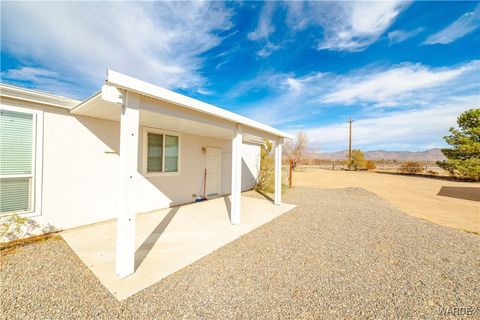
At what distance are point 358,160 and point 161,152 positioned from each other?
2780cm

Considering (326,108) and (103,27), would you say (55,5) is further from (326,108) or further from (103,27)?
(326,108)

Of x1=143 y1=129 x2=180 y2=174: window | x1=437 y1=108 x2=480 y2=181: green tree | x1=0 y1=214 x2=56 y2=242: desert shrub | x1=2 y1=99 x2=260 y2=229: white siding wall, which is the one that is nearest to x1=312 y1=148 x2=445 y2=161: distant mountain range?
x1=437 y1=108 x2=480 y2=181: green tree

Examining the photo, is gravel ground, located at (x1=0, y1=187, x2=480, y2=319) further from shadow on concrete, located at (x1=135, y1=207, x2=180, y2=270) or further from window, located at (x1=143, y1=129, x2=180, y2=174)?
window, located at (x1=143, y1=129, x2=180, y2=174)

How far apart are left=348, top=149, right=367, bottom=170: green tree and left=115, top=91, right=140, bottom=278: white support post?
2961 centimetres

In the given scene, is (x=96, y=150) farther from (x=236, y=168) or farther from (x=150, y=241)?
(x=236, y=168)

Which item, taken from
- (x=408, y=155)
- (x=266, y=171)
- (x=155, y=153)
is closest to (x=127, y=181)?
(x=155, y=153)

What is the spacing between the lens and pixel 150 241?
3631 mm

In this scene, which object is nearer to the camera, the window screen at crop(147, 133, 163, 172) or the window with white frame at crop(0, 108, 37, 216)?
the window with white frame at crop(0, 108, 37, 216)

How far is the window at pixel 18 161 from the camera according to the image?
3344mm

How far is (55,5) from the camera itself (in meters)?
4.77

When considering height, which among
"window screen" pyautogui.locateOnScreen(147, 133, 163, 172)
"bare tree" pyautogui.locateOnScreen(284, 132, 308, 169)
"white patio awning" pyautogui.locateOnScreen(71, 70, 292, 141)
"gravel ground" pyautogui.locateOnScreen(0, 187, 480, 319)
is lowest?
"gravel ground" pyautogui.locateOnScreen(0, 187, 480, 319)

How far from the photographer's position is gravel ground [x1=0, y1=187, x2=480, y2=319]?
6.70 ft

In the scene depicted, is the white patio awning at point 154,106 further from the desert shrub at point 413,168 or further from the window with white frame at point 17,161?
the desert shrub at point 413,168

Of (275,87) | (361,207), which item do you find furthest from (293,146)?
(361,207)
